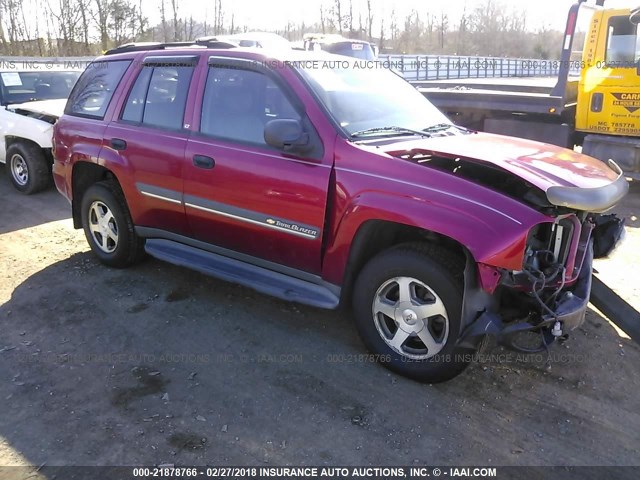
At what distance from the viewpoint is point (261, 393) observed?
128 inches

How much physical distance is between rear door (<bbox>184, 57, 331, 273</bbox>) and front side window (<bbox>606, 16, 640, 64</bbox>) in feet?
19.3

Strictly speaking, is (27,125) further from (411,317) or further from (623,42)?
(623,42)

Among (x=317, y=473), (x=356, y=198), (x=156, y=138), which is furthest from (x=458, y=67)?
(x=317, y=473)

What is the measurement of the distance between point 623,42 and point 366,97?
5362 mm

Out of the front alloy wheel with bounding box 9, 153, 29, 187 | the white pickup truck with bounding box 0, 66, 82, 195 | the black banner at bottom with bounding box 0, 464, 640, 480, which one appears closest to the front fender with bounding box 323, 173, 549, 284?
the black banner at bottom with bounding box 0, 464, 640, 480

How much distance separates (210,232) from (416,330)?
70.8 inches

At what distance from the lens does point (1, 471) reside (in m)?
2.63

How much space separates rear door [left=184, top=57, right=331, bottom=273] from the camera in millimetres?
3480

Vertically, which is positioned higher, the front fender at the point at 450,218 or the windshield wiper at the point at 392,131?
the windshield wiper at the point at 392,131

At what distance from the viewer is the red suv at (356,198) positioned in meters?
2.95

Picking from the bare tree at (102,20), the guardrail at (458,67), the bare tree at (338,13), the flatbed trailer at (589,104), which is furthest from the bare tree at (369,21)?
the flatbed trailer at (589,104)

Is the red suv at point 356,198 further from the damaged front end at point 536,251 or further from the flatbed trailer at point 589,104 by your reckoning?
the flatbed trailer at point 589,104

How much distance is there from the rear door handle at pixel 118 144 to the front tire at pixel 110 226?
0.41 m

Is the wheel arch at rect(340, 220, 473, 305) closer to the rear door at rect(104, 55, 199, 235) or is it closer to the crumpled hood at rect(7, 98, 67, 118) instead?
the rear door at rect(104, 55, 199, 235)
